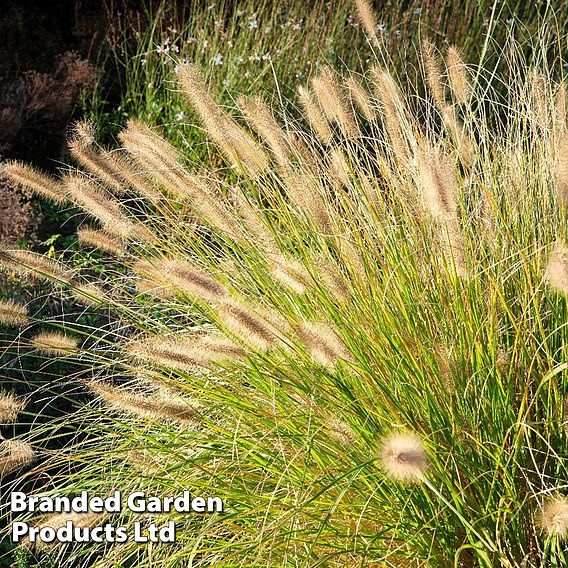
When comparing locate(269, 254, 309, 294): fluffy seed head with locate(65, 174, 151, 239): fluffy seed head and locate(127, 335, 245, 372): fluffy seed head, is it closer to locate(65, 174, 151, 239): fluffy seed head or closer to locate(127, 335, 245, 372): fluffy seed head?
locate(127, 335, 245, 372): fluffy seed head

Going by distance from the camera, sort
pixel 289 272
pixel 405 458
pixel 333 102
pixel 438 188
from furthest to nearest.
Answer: pixel 333 102 → pixel 289 272 → pixel 438 188 → pixel 405 458

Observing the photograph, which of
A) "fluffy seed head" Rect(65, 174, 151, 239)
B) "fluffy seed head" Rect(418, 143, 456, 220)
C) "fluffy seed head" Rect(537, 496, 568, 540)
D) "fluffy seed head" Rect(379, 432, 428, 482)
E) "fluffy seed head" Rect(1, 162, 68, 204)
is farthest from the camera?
"fluffy seed head" Rect(1, 162, 68, 204)

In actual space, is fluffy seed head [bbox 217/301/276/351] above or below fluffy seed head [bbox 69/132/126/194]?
below

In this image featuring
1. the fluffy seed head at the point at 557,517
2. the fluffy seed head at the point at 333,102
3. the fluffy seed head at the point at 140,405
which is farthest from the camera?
the fluffy seed head at the point at 333,102

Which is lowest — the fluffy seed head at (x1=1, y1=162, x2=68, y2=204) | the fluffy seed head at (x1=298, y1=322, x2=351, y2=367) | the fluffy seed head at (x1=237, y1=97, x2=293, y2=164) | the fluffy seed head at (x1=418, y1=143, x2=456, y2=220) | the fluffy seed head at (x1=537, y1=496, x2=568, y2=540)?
the fluffy seed head at (x1=537, y1=496, x2=568, y2=540)

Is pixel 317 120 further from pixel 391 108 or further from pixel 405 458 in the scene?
pixel 405 458

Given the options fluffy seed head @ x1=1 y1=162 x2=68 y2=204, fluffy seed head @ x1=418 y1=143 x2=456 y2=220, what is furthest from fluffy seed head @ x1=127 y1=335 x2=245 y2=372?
fluffy seed head @ x1=1 y1=162 x2=68 y2=204

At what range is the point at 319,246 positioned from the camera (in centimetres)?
289

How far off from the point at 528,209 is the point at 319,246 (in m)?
0.66

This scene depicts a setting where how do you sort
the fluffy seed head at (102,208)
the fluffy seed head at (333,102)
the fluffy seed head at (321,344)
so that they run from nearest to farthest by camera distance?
the fluffy seed head at (321,344)
the fluffy seed head at (102,208)
the fluffy seed head at (333,102)

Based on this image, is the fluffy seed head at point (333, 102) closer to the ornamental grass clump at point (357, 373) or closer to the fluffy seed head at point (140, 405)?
the ornamental grass clump at point (357, 373)

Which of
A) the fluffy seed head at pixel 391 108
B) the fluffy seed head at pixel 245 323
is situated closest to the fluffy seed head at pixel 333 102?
the fluffy seed head at pixel 391 108

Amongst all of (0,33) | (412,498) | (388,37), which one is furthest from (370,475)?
(0,33)

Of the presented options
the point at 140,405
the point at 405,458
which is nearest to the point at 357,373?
the point at 140,405
